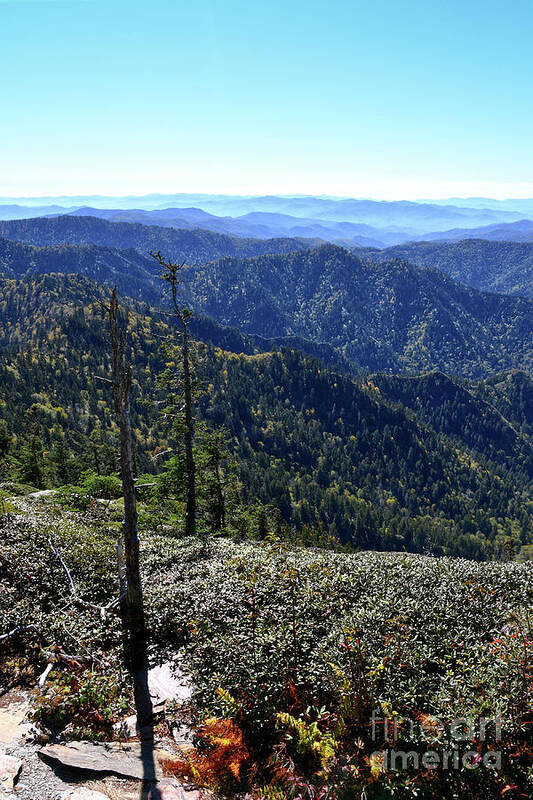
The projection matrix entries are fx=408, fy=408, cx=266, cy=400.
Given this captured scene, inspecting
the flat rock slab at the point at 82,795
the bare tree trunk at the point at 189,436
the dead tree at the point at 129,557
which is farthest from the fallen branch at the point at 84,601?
the bare tree trunk at the point at 189,436

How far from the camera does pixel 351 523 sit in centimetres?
17875

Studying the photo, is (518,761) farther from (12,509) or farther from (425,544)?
(425,544)

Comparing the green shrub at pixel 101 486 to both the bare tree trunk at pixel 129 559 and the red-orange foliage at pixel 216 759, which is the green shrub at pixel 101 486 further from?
the red-orange foliage at pixel 216 759

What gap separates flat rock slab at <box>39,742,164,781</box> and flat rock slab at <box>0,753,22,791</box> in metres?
0.43

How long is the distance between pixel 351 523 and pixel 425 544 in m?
32.9

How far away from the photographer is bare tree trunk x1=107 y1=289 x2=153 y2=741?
980 centimetres

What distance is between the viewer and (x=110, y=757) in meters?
7.92

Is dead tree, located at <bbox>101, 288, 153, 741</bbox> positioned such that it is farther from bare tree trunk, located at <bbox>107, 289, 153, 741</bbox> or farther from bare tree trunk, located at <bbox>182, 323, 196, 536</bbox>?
bare tree trunk, located at <bbox>182, 323, 196, 536</bbox>

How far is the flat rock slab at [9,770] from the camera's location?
6.80 metres

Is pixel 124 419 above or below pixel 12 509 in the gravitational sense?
above

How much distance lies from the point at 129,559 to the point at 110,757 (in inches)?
167

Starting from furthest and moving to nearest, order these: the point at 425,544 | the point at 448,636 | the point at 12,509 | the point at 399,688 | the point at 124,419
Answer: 1. the point at 425,544
2. the point at 12,509
3. the point at 124,419
4. the point at 448,636
5. the point at 399,688

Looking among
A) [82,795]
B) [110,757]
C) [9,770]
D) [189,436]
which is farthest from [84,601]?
[189,436]

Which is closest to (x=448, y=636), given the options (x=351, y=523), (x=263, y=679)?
(x=263, y=679)
